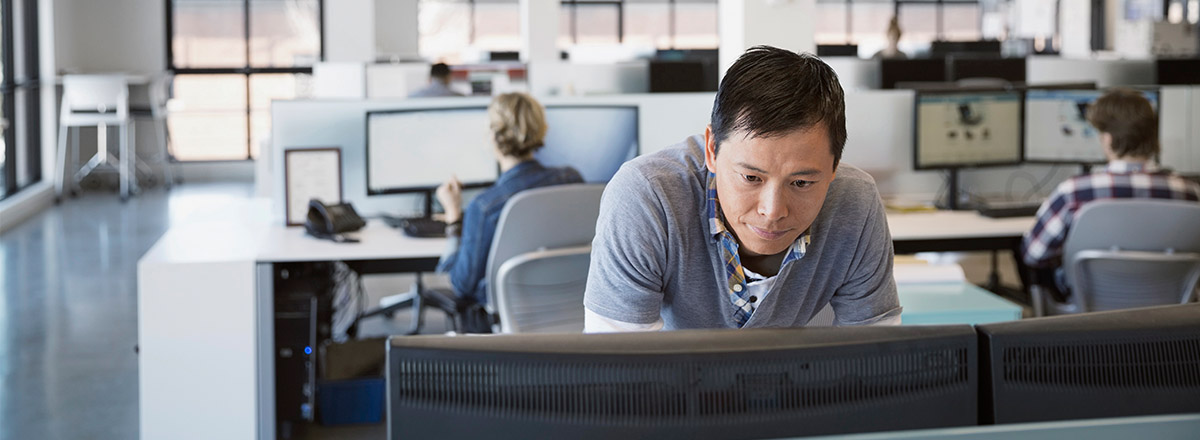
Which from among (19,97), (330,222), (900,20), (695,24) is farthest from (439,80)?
(900,20)

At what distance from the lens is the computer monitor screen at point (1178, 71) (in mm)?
4992

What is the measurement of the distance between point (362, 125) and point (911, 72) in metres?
3.18

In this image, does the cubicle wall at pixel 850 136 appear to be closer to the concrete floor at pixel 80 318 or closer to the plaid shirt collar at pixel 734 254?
the concrete floor at pixel 80 318

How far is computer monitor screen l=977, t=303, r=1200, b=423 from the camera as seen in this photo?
854 mm

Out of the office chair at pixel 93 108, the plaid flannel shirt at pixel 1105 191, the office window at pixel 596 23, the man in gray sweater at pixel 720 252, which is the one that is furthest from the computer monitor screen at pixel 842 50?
the man in gray sweater at pixel 720 252

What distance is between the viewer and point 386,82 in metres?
6.11

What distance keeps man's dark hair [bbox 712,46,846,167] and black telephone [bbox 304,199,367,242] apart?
2307 millimetres

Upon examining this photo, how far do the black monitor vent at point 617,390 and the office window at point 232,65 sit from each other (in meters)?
9.71

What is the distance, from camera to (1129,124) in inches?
126

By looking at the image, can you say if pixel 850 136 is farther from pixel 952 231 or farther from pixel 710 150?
pixel 710 150

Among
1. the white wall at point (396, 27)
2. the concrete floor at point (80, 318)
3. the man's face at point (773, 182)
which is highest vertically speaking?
the white wall at point (396, 27)

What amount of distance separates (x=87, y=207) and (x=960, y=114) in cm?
630

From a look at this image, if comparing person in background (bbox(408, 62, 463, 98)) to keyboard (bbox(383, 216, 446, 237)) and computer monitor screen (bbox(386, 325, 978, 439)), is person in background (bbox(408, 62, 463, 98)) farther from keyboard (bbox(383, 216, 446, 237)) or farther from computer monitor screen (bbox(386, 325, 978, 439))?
computer monitor screen (bbox(386, 325, 978, 439))

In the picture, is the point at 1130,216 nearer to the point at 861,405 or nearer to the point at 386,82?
the point at 861,405
